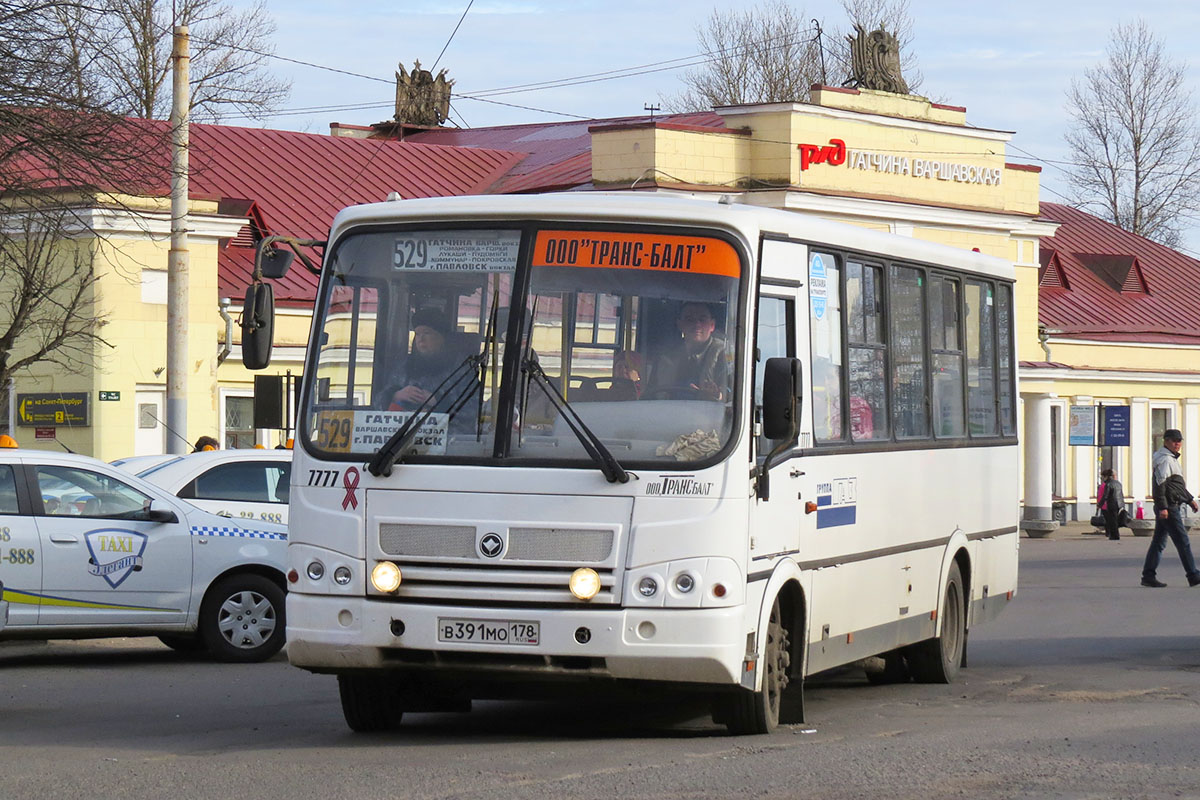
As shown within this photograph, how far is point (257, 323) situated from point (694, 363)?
7.79 ft

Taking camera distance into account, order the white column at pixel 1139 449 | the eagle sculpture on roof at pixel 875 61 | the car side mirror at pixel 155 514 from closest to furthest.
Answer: the car side mirror at pixel 155 514, the eagle sculpture on roof at pixel 875 61, the white column at pixel 1139 449

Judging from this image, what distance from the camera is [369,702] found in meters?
10.7

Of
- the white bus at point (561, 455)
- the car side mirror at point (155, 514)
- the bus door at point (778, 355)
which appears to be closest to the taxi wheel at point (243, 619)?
the car side mirror at point (155, 514)

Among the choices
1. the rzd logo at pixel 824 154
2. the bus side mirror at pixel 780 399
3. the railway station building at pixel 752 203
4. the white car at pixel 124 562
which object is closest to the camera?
the bus side mirror at pixel 780 399

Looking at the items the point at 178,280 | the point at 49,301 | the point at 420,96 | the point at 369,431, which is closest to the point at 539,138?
the point at 420,96

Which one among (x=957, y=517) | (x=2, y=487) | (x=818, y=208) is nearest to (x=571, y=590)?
(x=957, y=517)

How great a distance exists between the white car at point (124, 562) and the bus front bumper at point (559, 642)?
5197 millimetres

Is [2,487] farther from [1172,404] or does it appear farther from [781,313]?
[1172,404]

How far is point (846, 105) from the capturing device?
137 ft

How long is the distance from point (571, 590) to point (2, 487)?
6405 mm

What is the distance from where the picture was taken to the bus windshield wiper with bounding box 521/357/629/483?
960cm

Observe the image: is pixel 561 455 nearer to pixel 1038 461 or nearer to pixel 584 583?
pixel 584 583

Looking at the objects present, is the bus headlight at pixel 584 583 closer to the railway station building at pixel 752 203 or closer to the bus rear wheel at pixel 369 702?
the bus rear wheel at pixel 369 702

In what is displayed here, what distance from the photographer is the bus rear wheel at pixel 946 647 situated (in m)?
13.6
